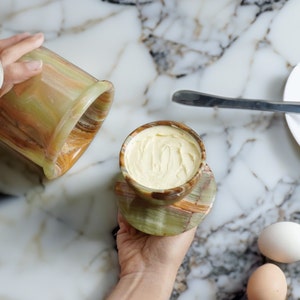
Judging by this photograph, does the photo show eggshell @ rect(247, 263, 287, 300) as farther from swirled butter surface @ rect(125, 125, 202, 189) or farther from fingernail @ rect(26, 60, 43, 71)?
fingernail @ rect(26, 60, 43, 71)

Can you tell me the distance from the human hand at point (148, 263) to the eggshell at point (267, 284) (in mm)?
103

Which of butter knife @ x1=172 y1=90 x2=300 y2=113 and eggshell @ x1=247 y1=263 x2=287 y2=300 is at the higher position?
butter knife @ x1=172 y1=90 x2=300 y2=113

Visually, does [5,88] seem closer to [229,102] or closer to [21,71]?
[21,71]

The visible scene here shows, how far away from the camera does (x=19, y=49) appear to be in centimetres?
87

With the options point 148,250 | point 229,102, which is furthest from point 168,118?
point 148,250

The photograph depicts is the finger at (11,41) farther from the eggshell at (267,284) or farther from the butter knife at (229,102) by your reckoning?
the eggshell at (267,284)

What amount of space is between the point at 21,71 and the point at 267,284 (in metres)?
0.42

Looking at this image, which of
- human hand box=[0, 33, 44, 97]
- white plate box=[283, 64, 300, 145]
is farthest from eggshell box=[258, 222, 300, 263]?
human hand box=[0, 33, 44, 97]

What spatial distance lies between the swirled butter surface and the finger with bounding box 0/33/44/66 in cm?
19

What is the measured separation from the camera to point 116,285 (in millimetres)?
889

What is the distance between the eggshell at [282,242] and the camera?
2.83 feet

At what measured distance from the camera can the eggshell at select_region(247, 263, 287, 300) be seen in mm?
836

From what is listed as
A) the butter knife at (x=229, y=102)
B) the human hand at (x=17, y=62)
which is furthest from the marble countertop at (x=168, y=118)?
the human hand at (x=17, y=62)

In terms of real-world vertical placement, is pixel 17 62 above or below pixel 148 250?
above
